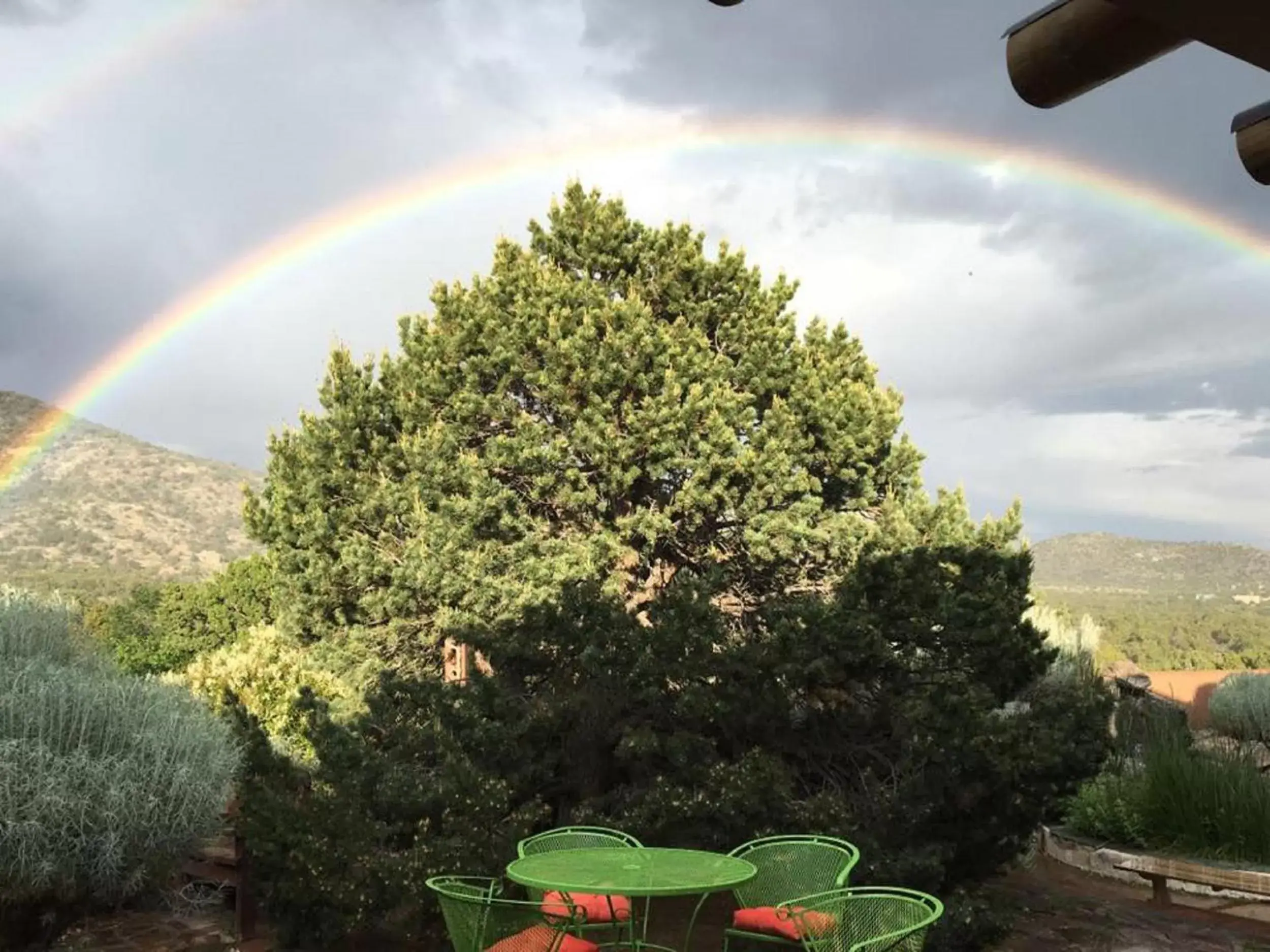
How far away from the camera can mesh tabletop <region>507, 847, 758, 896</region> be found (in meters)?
3.05

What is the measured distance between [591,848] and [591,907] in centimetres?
36

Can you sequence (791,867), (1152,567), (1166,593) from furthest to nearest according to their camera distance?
(1152,567)
(1166,593)
(791,867)

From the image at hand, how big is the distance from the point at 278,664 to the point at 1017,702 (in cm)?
637

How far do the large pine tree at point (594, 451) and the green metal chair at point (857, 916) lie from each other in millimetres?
7684

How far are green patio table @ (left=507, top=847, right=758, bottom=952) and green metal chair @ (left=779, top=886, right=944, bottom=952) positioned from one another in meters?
0.23

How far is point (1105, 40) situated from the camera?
1.91 m

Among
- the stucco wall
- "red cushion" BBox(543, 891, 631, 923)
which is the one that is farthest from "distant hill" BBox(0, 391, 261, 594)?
"red cushion" BBox(543, 891, 631, 923)

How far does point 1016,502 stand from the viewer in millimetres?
11984

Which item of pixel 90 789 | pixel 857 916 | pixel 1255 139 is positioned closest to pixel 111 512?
pixel 90 789

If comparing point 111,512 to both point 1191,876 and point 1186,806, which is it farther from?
point 1191,876

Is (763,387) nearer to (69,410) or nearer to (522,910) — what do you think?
(522,910)

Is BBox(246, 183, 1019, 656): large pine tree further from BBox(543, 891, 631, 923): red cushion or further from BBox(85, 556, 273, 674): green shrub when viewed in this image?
BBox(543, 891, 631, 923): red cushion

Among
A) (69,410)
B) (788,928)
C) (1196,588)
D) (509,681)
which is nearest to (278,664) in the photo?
(509,681)

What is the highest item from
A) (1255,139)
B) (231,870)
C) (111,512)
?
(111,512)
